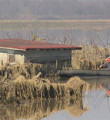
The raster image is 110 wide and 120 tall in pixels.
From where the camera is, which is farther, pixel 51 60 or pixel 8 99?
pixel 51 60

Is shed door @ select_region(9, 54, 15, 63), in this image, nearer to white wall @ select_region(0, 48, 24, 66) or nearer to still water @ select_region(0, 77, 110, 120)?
white wall @ select_region(0, 48, 24, 66)

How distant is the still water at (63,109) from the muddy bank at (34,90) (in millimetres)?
666

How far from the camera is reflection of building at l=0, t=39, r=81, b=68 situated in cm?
4594

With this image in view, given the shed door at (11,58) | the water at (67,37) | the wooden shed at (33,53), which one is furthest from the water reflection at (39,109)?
the water at (67,37)

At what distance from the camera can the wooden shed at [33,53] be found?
4594 centimetres

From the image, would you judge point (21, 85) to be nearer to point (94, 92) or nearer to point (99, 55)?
point (94, 92)

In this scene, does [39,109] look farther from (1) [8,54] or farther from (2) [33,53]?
(1) [8,54]

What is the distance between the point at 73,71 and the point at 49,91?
1101 cm

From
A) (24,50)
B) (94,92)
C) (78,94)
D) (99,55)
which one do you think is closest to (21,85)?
(78,94)

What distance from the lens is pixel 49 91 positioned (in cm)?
3603

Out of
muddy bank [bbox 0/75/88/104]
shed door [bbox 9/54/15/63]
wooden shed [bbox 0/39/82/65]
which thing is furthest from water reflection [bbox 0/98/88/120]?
shed door [bbox 9/54/15/63]

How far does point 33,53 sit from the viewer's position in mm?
46250

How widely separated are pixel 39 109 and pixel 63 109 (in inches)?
58.2

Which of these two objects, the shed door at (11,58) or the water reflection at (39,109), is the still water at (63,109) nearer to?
the water reflection at (39,109)
